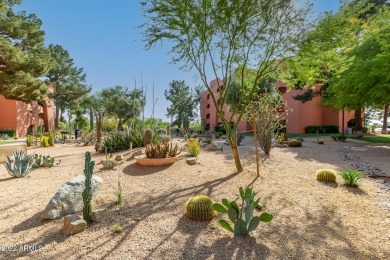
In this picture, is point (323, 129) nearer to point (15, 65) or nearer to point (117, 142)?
point (117, 142)

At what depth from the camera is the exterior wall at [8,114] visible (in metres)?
26.5

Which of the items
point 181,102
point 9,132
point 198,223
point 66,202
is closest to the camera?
point 198,223

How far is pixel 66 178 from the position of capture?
6.60 meters

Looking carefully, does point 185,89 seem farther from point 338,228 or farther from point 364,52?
point 338,228

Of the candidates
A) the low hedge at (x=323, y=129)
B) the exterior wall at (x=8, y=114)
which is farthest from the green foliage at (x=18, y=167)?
the low hedge at (x=323, y=129)

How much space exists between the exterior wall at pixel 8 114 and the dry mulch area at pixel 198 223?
25.9 meters

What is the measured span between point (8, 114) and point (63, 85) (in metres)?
9.78

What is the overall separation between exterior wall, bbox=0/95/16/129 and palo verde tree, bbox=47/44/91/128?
724 centimetres

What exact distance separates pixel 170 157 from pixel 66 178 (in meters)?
3.18

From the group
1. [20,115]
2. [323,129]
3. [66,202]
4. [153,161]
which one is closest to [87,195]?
[66,202]

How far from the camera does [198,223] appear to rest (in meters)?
3.84

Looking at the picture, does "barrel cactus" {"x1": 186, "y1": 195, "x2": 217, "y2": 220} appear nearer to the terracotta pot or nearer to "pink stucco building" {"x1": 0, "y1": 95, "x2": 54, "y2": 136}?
the terracotta pot

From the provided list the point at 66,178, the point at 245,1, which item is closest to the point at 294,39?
the point at 245,1

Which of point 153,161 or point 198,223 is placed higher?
point 153,161
